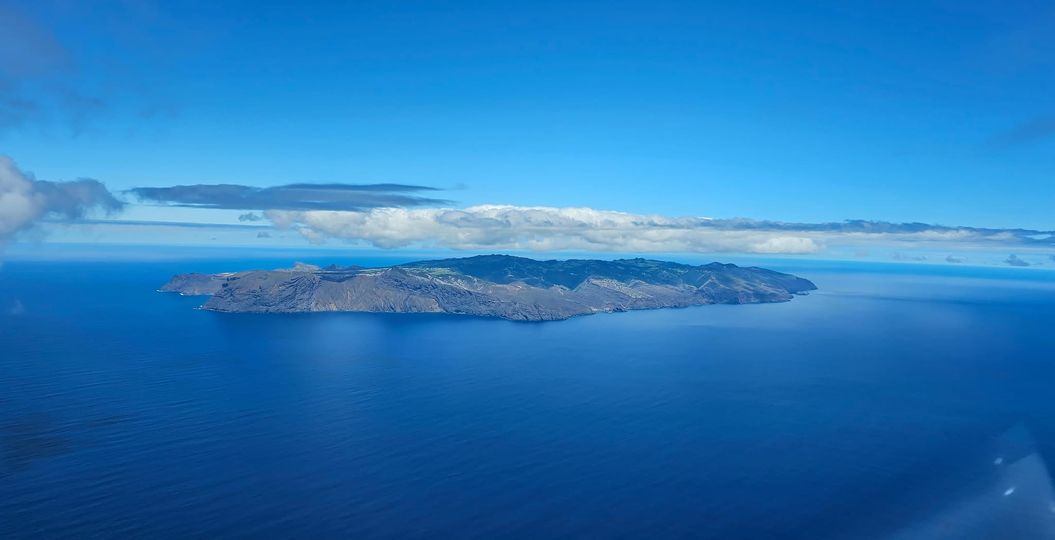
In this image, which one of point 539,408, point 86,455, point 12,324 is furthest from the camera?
point 12,324

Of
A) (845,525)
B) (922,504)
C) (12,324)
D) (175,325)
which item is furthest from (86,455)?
(12,324)

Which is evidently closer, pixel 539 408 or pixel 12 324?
pixel 539 408

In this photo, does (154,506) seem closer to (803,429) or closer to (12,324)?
(803,429)

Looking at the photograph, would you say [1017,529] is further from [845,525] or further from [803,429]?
[803,429]

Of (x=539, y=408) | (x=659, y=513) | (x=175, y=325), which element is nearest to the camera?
(x=659, y=513)

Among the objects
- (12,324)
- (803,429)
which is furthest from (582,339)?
(12,324)

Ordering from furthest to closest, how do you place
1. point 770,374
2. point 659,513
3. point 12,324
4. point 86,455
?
point 12,324, point 770,374, point 86,455, point 659,513
